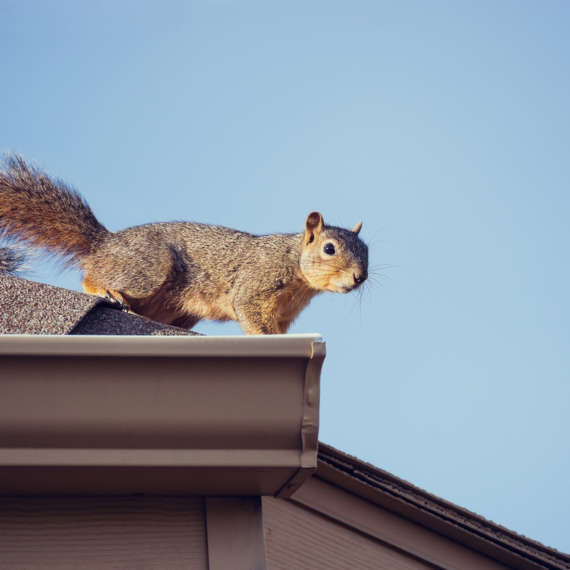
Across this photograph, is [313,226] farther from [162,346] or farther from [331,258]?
[162,346]

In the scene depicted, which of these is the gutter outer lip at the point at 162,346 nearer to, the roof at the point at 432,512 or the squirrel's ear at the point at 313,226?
the roof at the point at 432,512

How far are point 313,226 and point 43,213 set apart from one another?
167 cm

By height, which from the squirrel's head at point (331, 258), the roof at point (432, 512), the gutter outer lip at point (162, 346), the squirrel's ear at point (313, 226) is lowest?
the gutter outer lip at point (162, 346)

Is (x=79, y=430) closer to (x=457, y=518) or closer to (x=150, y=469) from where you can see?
(x=150, y=469)

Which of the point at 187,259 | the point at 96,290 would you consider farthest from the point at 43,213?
the point at 187,259

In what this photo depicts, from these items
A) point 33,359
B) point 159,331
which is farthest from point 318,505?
point 33,359

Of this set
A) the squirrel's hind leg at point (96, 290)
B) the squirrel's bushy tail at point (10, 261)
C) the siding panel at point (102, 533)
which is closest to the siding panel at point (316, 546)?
the siding panel at point (102, 533)

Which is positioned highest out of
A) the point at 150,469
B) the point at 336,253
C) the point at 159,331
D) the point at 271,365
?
the point at 336,253

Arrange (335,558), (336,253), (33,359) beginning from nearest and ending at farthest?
(33,359)
(335,558)
(336,253)

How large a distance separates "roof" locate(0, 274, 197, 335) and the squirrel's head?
9.22 feet

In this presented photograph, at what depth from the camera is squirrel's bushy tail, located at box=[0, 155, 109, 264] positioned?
408cm

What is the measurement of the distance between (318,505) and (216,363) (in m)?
1.04

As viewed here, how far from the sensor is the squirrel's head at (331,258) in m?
4.79

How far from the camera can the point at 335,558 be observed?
227 cm
